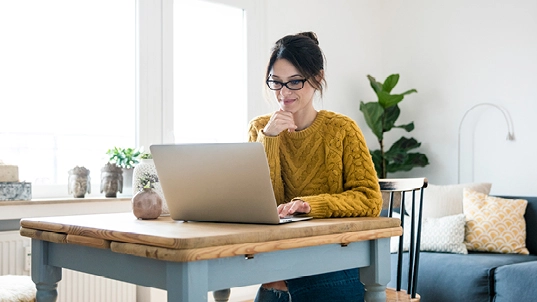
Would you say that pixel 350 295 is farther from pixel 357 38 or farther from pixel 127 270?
pixel 357 38

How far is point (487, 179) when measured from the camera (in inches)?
179

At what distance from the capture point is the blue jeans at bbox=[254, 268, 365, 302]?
5.89 feet

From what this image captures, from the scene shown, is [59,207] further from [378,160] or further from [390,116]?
[390,116]

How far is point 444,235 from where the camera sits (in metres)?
3.70

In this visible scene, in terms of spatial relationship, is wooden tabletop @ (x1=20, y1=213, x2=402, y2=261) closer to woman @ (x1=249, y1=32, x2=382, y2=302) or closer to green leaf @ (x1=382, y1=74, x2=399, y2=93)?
woman @ (x1=249, y1=32, x2=382, y2=302)

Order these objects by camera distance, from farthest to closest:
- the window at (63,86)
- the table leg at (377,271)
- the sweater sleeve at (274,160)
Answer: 1. the window at (63,86)
2. the sweater sleeve at (274,160)
3. the table leg at (377,271)

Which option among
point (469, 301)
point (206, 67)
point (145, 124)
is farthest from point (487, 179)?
point (145, 124)

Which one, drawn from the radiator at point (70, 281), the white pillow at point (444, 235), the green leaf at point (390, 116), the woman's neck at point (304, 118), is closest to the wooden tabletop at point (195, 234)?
the woman's neck at point (304, 118)

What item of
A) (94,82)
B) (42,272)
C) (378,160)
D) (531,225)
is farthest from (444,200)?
(42,272)

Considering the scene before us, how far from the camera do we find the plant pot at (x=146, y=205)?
1.72 meters

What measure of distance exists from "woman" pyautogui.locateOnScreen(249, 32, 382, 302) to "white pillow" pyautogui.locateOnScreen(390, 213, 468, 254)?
73.6 inches

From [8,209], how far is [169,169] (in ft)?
5.57

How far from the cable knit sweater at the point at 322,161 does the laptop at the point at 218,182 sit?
34cm

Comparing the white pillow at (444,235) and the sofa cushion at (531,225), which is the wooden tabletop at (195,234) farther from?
the sofa cushion at (531,225)
